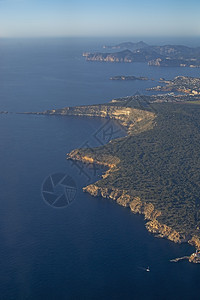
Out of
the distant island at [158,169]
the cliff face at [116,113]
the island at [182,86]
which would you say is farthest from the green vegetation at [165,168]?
the island at [182,86]

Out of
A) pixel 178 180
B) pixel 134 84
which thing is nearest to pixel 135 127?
pixel 178 180

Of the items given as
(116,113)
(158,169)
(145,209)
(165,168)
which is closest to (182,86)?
(116,113)

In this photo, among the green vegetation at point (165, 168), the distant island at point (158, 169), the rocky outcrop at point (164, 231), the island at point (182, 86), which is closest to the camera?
the rocky outcrop at point (164, 231)

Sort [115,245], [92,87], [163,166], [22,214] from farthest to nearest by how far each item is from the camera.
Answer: [92,87] < [163,166] < [22,214] < [115,245]

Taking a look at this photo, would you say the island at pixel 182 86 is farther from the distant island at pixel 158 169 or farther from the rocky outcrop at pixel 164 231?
the rocky outcrop at pixel 164 231

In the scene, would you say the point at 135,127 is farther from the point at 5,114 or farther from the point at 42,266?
the point at 42,266

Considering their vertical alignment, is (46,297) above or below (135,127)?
below

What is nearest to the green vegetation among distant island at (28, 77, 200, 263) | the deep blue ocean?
distant island at (28, 77, 200, 263)
